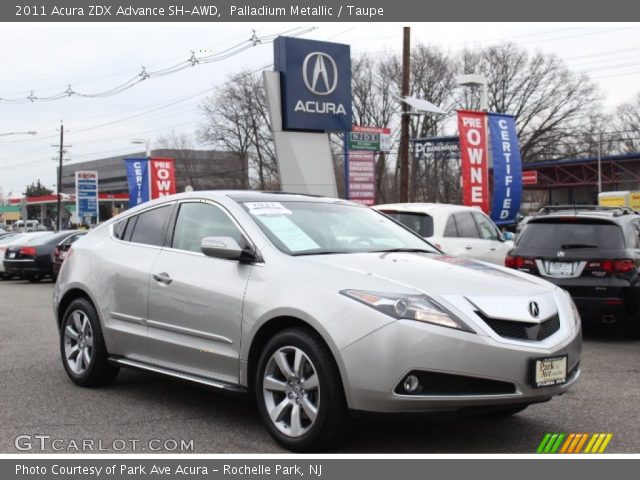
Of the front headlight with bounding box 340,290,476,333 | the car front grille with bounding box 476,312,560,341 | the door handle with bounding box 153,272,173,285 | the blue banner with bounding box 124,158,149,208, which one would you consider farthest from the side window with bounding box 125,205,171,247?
the blue banner with bounding box 124,158,149,208

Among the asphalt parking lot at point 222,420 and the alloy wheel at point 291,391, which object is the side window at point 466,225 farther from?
the alloy wheel at point 291,391

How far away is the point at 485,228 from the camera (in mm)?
13133

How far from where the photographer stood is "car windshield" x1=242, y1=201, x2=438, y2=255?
5.31m

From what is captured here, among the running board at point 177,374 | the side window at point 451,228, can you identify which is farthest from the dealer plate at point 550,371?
the side window at point 451,228

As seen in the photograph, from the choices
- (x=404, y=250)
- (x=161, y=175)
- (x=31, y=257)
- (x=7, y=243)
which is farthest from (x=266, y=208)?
(x=161, y=175)

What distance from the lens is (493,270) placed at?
5.27 m

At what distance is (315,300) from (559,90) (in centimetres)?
6516

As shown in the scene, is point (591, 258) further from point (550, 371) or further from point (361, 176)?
point (361, 176)

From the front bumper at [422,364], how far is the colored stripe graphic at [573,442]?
72 centimetres

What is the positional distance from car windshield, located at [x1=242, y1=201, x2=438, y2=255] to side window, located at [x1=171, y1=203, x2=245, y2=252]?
20 cm

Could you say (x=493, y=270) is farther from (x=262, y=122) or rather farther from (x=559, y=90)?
(x=559, y=90)

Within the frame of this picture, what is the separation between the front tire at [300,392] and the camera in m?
4.43

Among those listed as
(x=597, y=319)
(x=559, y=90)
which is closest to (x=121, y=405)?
(x=597, y=319)

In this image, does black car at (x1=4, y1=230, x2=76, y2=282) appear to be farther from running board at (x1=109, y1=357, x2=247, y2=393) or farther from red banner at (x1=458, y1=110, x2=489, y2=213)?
running board at (x1=109, y1=357, x2=247, y2=393)
